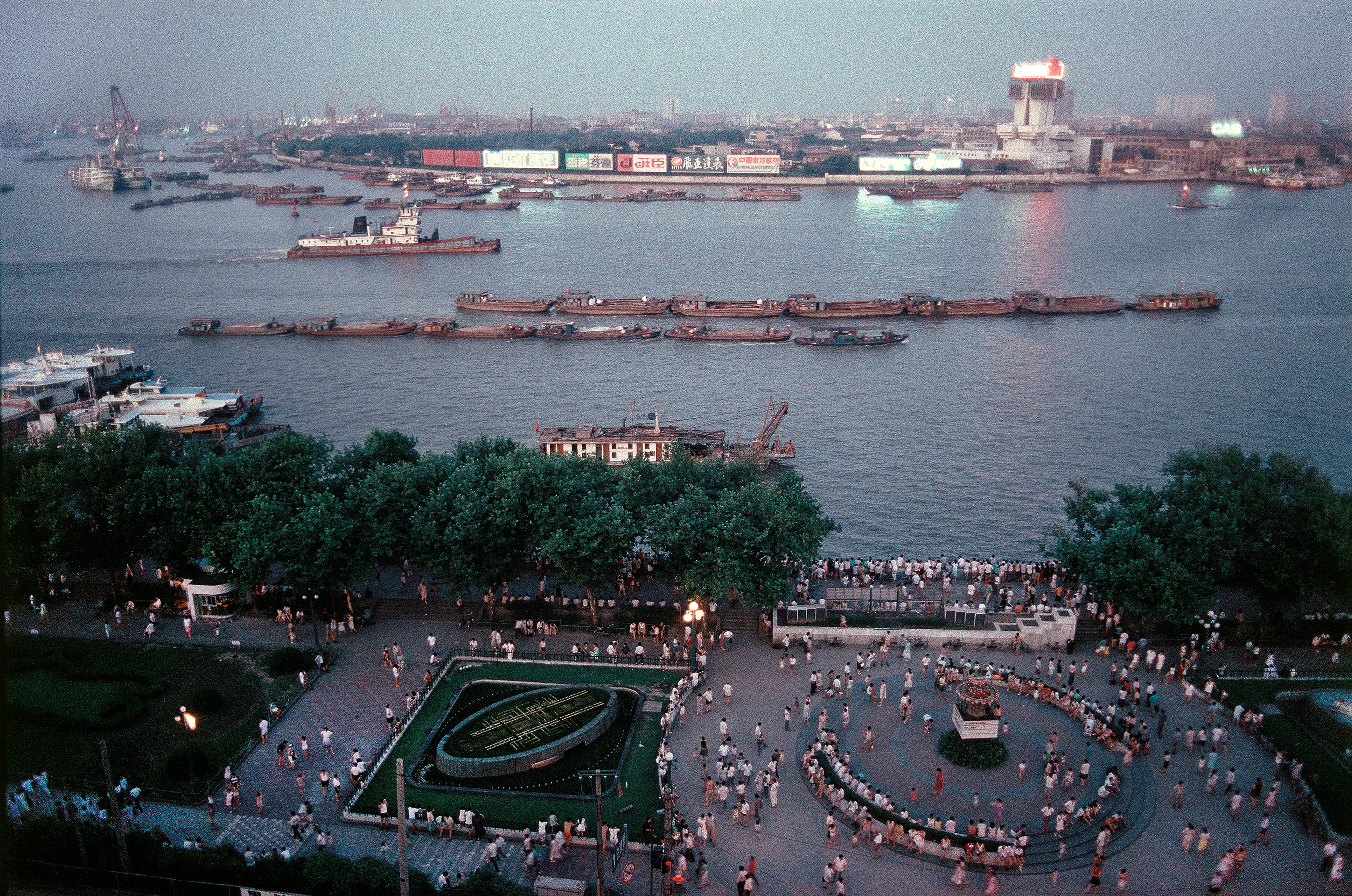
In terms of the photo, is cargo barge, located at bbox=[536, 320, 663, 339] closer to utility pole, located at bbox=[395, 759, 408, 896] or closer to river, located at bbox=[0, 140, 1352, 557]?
river, located at bbox=[0, 140, 1352, 557]

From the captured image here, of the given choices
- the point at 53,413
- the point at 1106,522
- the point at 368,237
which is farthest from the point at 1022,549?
the point at 368,237

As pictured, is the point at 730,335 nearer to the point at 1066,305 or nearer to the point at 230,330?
the point at 1066,305

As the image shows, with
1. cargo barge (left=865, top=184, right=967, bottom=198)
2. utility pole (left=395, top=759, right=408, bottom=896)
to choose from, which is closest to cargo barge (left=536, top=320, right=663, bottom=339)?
utility pole (left=395, top=759, right=408, bottom=896)

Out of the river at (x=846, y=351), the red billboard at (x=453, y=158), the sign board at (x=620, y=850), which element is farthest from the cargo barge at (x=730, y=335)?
the red billboard at (x=453, y=158)

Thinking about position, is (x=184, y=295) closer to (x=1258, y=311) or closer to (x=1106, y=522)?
(x=1106, y=522)

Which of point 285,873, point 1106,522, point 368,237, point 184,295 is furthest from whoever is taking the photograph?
point 368,237

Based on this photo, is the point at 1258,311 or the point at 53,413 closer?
the point at 53,413
